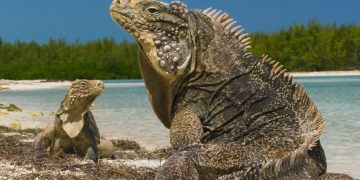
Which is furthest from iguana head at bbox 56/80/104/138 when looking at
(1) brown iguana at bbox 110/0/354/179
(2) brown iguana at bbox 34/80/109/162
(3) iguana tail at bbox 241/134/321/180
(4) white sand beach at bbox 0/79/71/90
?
(4) white sand beach at bbox 0/79/71/90

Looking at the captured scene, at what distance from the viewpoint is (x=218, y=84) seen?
3.52 m

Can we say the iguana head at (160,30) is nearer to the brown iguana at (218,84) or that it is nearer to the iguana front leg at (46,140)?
the brown iguana at (218,84)

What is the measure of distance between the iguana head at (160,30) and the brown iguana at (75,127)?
3.56 m

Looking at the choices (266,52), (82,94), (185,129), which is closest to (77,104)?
(82,94)

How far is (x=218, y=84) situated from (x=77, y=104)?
3.97m

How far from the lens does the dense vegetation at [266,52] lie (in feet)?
212

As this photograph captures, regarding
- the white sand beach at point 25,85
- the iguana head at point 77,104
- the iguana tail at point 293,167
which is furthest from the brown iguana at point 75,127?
the white sand beach at point 25,85

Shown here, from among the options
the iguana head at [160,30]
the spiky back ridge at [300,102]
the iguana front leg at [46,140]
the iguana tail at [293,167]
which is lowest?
the iguana front leg at [46,140]

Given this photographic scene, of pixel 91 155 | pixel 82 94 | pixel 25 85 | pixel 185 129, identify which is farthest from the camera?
pixel 25 85

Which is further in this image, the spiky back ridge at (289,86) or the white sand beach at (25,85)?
the white sand beach at (25,85)

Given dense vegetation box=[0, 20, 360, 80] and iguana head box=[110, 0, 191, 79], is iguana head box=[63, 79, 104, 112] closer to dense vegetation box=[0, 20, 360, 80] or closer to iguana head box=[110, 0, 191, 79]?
iguana head box=[110, 0, 191, 79]

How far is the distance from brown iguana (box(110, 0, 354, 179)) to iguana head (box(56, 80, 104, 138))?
3551 millimetres

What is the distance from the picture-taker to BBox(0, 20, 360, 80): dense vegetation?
64625 millimetres

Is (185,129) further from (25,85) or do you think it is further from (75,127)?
(25,85)
